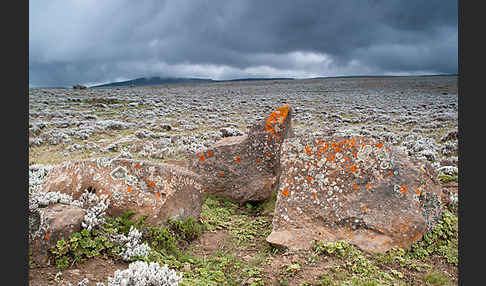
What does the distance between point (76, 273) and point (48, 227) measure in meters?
0.83

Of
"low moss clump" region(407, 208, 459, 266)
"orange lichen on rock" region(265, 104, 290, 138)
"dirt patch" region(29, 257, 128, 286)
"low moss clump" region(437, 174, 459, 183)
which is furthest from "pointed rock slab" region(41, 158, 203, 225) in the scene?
"low moss clump" region(437, 174, 459, 183)

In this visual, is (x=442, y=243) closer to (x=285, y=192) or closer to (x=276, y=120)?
(x=285, y=192)

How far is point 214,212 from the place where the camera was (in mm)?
7645

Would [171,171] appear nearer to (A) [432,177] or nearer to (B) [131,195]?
(B) [131,195]

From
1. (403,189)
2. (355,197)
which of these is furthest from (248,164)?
(403,189)

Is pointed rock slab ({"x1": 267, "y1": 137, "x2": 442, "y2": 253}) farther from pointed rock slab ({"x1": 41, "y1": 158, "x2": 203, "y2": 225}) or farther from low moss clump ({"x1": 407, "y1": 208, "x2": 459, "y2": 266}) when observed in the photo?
pointed rock slab ({"x1": 41, "y1": 158, "x2": 203, "y2": 225})

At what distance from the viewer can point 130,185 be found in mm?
5789

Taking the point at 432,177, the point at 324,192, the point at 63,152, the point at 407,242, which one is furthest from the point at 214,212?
the point at 63,152

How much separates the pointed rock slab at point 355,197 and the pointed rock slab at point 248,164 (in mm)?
1664

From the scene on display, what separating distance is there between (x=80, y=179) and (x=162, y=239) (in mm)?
1997

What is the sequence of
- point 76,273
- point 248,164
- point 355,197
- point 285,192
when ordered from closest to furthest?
point 76,273, point 355,197, point 285,192, point 248,164

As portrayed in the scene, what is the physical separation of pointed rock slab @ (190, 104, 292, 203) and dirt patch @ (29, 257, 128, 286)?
426 centimetres

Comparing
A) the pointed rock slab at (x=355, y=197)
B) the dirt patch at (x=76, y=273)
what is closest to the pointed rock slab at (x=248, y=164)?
the pointed rock slab at (x=355, y=197)

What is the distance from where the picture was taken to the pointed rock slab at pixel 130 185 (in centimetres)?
564
